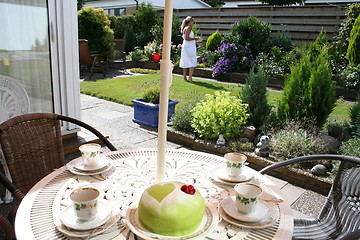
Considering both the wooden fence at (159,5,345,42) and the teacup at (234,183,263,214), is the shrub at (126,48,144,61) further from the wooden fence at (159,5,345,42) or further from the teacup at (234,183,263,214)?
the teacup at (234,183,263,214)

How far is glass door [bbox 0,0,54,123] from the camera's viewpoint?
3.06m

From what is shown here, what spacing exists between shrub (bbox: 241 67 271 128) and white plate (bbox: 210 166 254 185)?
2.41 m

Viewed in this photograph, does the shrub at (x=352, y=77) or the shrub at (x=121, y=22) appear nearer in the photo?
the shrub at (x=352, y=77)

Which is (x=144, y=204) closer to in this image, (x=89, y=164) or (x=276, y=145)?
(x=89, y=164)

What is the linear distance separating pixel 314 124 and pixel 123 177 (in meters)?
2.83

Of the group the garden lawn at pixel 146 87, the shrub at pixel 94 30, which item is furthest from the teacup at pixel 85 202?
the shrub at pixel 94 30

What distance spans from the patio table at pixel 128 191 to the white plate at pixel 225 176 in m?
0.02

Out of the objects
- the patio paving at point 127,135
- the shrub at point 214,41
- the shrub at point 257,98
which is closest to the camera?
the patio paving at point 127,135

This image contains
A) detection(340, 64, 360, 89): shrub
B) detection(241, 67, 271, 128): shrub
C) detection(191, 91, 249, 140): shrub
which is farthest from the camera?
detection(340, 64, 360, 89): shrub

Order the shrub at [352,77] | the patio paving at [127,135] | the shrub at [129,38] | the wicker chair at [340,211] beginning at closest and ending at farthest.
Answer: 1. the wicker chair at [340,211]
2. the patio paving at [127,135]
3. the shrub at [352,77]
4. the shrub at [129,38]

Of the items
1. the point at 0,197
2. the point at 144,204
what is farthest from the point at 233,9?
the point at 144,204

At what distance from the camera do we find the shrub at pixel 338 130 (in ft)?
12.2

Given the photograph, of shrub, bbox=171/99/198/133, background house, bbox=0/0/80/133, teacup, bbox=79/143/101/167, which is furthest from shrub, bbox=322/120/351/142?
teacup, bbox=79/143/101/167

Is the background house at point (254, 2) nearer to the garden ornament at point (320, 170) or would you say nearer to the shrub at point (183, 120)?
the shrub at point (183, 120)
